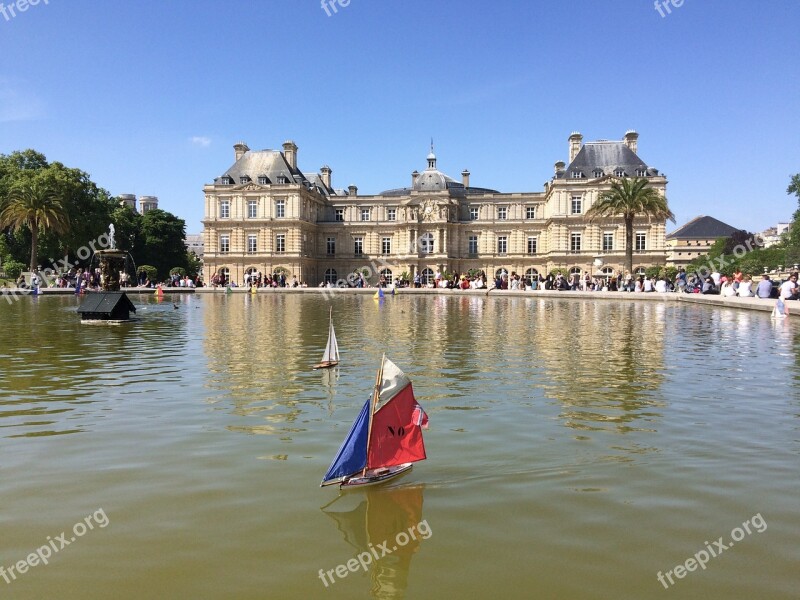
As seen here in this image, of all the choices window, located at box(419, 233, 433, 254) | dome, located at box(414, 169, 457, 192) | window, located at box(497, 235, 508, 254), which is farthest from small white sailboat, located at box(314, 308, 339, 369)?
window, located at box(497, 235, 508, 254)

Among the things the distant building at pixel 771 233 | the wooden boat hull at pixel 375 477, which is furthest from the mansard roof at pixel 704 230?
the wooden boat hull at pixel 375 477

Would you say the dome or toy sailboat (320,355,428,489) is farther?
the dome

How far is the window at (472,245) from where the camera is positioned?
76188mm

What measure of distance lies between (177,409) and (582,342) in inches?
429

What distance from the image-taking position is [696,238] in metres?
135

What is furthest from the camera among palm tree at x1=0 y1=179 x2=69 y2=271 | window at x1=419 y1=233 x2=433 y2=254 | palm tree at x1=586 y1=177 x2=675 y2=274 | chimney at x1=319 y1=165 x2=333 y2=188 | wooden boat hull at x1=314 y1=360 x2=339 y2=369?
chimney at x1=319 y1=165 x2=333 y2=188

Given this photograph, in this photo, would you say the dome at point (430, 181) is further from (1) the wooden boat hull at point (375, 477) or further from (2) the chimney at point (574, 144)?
(1) the wooden boat hull at point (375, 477)

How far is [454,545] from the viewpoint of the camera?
14.9ft

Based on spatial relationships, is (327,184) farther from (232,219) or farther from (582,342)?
(582,342)

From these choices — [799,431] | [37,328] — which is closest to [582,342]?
[799,431]

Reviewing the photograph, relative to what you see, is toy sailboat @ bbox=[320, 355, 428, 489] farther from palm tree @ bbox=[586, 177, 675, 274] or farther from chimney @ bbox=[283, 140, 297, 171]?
chimney @ bbox=[283, 140, 297, 171]

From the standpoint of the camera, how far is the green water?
4168 mm

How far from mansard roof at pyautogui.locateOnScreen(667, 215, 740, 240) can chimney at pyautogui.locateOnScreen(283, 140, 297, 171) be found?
96736 millimetres

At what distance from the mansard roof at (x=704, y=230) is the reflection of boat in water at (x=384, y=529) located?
14526cm
